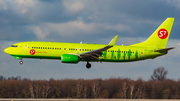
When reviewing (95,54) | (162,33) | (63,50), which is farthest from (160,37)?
(63,50)

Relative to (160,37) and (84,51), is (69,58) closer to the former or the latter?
(84,51)

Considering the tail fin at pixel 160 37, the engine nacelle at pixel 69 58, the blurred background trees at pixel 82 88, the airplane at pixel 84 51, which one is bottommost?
the blurred background trees at pixel 82 88

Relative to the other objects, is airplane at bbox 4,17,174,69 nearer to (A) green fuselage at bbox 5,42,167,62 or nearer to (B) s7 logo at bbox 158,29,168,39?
(A) green fuselage at bbox 5,42,167,62

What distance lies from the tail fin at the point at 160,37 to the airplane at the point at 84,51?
2.05ft

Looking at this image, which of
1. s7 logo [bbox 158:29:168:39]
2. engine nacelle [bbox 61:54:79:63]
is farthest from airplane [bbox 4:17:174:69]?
s7 logo [bbox 158:29:168:39]

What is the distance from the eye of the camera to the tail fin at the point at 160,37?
204 feet

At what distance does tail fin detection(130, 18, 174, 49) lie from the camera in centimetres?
6204

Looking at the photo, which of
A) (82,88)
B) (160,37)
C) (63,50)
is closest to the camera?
(63,50)

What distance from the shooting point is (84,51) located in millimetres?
56969

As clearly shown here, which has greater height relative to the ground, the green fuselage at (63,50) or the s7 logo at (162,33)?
the s7 logo at (162,33)

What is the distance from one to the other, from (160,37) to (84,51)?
635 inches

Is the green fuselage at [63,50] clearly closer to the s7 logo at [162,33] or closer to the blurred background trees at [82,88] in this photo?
the s7 logo at [162,33]

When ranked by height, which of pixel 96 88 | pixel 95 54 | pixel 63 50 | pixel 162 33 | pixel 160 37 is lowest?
pixel 96 88

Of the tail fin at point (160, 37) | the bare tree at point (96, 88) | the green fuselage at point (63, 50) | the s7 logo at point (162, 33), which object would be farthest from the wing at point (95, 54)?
the bare tree at point (96, 88)
